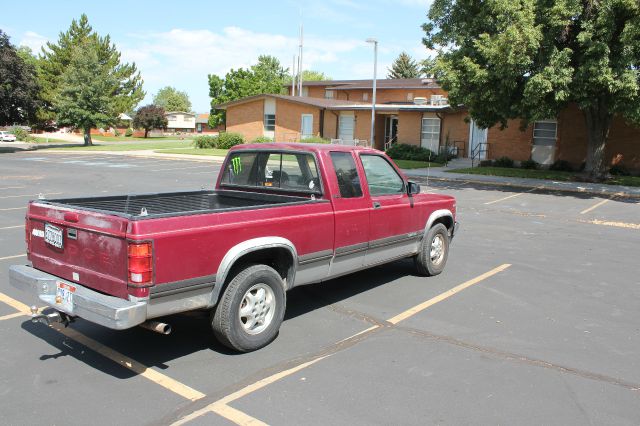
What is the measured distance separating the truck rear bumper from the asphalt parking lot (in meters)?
0.52

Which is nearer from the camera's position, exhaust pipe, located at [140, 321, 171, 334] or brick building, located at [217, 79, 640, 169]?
exhaust pipe, located at [140, 321, 171, 334]

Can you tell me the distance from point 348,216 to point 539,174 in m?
21.2

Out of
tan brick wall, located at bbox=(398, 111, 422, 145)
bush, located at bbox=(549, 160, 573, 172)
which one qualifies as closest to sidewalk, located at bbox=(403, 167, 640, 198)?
bush, located at bbox=(549, 160, 573, 172)

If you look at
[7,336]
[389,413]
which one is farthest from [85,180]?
[389,413]

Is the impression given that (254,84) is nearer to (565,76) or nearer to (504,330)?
(565,76)

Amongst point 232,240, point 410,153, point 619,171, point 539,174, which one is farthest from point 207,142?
point 232,240

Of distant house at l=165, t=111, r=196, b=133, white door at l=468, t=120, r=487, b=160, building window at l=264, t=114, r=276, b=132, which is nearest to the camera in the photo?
white door at l=468, t=120, r=487, b=160

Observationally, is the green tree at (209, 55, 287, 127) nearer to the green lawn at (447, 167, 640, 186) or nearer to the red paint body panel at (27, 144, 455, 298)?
the green lawn at (447, 167, 640, 186)

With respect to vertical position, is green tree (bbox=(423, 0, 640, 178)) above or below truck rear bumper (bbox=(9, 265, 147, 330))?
above

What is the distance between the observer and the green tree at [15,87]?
139ft

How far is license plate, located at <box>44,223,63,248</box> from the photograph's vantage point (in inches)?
176

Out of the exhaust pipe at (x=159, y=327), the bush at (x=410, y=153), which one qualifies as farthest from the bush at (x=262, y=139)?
the exhaust pipe at (x=159, y=327)

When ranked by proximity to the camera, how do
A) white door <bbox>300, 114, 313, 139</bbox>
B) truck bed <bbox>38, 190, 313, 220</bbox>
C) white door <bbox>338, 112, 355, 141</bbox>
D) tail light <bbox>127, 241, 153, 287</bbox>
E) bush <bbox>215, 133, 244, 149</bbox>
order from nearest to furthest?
tail light <bbox>127, 241, 153, 287</bbox>, truck bed <bbox>38, 190, 313, 220</bbox>, white door <bbox>338, 112, 355, 141</bbox>, white door <bbox>300, 114, 313, 139</bbox>, bush <bbox>215, 133, 244, 149</bbox>

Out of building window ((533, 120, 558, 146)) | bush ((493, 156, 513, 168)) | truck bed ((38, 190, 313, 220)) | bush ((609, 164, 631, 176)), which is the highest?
building window ((533, 120, 558, 146))
